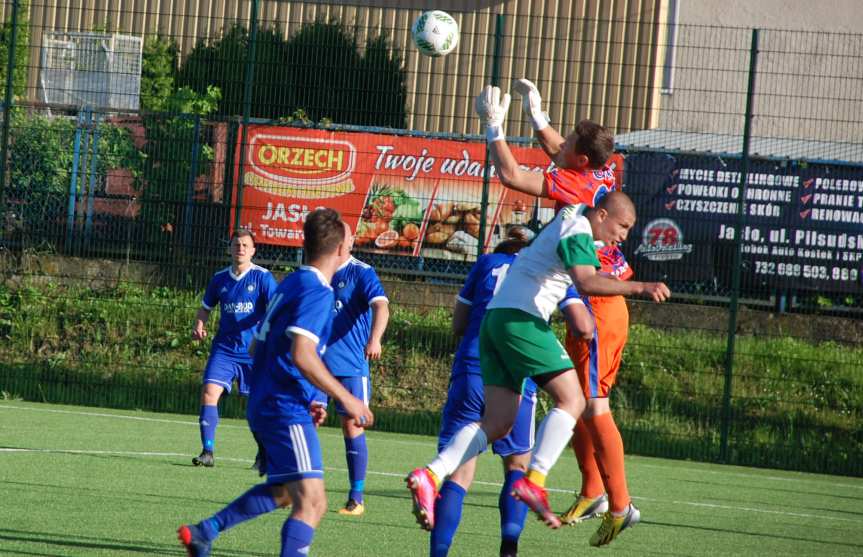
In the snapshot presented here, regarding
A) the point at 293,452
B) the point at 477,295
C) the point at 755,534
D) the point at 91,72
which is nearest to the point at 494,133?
the point at 477,295

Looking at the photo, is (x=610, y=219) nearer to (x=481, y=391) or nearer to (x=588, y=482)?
(x=481, y=391)

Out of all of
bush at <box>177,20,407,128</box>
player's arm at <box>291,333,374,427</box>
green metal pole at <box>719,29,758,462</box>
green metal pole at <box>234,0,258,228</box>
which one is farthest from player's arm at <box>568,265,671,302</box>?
green metal pole at <box>234,0,258,228</box>

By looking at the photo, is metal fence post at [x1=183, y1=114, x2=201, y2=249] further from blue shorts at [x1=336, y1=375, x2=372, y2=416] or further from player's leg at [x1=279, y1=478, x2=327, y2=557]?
player's leg at [x1=279, y1=478, x2=327, y2=557]

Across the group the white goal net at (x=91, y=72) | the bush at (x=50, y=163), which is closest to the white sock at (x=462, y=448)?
the bush at (x=50, y=163)

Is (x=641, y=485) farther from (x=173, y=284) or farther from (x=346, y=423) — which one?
(x=173, y=284)

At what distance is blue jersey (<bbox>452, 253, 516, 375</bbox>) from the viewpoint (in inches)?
262

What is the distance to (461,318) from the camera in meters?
6.80

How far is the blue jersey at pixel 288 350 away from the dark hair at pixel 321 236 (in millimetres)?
85

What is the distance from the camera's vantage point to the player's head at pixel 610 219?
19.9 feet

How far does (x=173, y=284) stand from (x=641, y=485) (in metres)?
6.03

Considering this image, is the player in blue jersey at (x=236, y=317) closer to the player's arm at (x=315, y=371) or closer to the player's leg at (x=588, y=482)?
the player's leg at (x=588, y=482)

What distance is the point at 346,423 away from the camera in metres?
8.16

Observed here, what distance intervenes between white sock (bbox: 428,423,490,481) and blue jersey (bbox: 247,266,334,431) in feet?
2.42

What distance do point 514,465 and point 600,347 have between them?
0.90 meters
